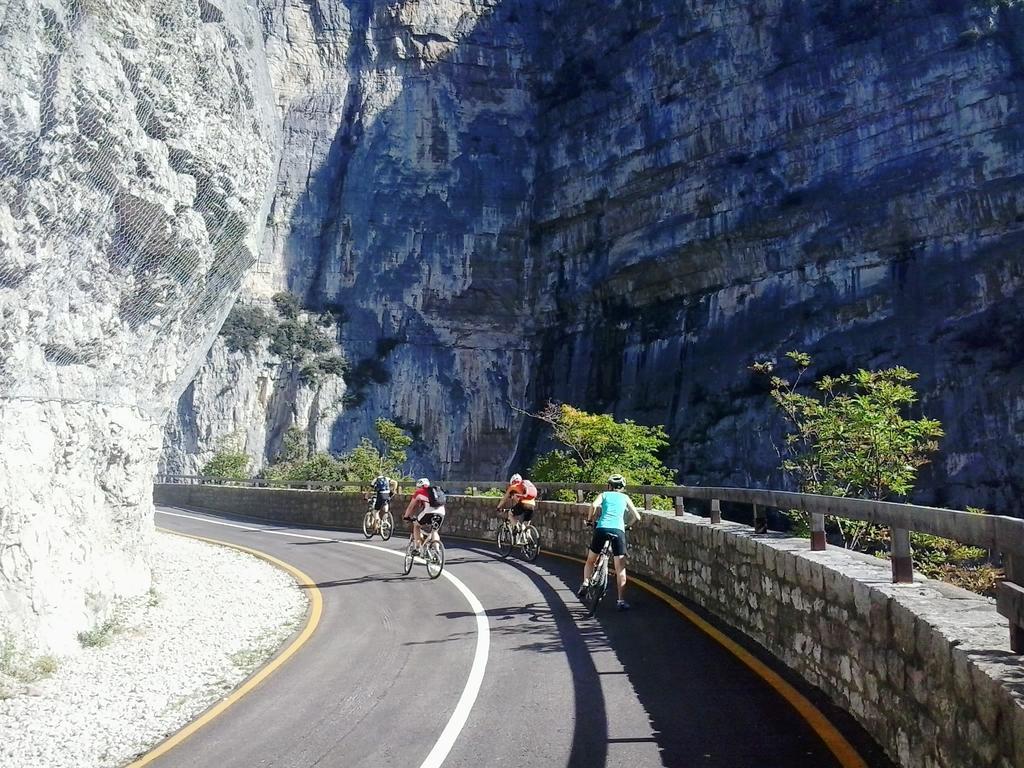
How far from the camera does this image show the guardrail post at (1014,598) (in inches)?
129

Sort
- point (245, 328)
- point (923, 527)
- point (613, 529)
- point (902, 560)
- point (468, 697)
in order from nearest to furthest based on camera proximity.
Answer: point (923, 527) < point (902, 560) < point (468, 697) < point (613, 529) < point (245, 328)

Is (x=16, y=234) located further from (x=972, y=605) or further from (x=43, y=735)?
(x=972, y=605)

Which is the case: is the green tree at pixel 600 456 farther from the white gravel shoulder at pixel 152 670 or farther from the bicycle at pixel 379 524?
the white gravel shoulder at pixel 152 670

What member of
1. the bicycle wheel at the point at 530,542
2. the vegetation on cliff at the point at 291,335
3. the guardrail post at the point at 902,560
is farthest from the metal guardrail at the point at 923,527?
the vegetation on cliff at the point at 291,335

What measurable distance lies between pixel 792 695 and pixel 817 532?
1264 mm

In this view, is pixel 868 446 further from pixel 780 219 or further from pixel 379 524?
pixel 780 219

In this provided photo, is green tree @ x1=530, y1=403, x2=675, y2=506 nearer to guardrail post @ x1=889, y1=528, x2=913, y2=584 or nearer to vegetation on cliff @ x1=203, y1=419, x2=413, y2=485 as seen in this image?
vegetation on cliff @ x1=203, y1=419, x2=413, y2=485

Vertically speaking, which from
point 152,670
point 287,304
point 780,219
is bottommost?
point 152,670

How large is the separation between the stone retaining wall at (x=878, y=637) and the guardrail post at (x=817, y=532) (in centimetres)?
13

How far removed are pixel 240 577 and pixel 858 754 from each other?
41.3 feet

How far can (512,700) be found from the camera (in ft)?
20.9

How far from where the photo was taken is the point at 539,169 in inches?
2397

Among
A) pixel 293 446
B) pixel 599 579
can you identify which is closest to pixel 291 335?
pixel 293 446

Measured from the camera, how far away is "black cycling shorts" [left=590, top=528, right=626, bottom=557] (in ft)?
31.1
